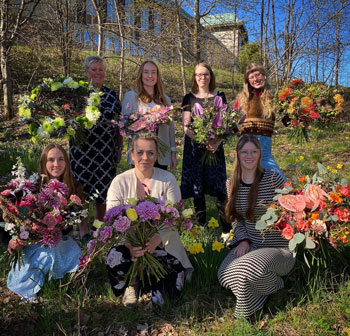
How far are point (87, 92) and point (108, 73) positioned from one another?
8455 millimetres

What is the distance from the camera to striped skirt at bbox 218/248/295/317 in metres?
2.22

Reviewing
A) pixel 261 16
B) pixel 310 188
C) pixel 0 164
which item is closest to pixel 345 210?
pixel 310 188

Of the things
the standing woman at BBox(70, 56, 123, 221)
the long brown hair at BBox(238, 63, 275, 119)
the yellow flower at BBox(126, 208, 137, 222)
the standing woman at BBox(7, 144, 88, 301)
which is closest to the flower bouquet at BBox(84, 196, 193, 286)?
the yellow flower at BBox(126, 208, 137, 222)

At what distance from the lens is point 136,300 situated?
250 cm

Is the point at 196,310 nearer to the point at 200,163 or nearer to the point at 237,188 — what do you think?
the point at 237,188

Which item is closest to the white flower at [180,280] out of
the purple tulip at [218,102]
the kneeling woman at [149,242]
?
the kneeling woman at [149,242]

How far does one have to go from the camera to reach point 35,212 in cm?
231

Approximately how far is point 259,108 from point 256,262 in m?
1.71

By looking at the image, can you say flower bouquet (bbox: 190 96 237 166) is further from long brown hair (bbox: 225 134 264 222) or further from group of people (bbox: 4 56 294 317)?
long brown hair (bbox: 225 134 264 222)

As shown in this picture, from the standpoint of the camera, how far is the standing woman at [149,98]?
3.30 m

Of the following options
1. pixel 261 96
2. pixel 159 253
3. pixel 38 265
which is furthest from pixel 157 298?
pixel 261 96

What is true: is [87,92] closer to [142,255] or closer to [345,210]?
[142,255]

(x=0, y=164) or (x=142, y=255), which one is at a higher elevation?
(x=0, y=164)

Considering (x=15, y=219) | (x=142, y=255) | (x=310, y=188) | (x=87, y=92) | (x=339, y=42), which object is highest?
(x=339, y=42)
